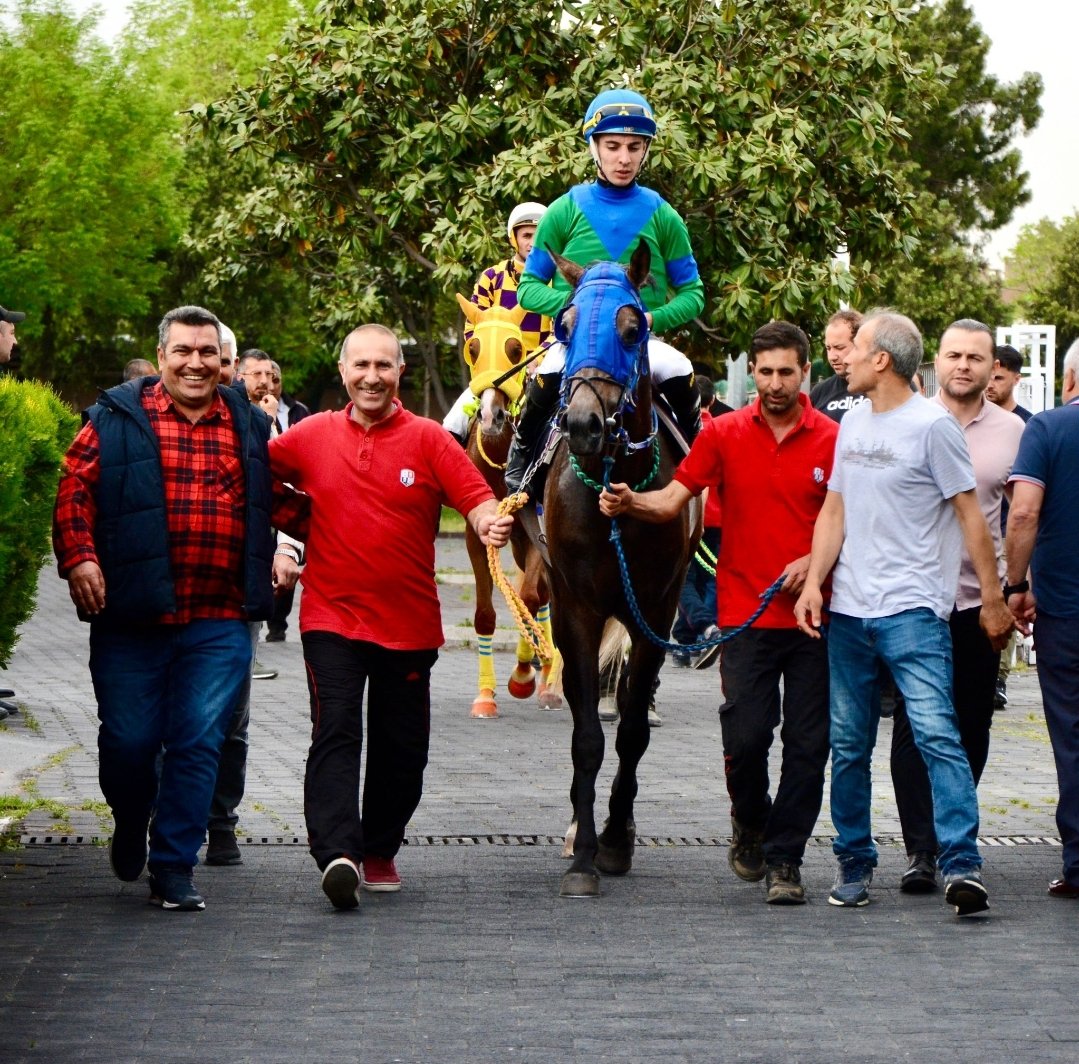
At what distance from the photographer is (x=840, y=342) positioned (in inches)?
463

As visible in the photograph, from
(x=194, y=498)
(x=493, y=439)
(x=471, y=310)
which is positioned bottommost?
(x=194, y=498)

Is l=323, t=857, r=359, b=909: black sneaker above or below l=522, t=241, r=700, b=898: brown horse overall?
below

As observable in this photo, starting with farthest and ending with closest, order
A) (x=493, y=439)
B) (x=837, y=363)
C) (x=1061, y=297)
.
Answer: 1. (x=1061, y=297)
2. (x=493, y=439)
3. (x=837, y=363)

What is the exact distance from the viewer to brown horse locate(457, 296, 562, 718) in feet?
42.6

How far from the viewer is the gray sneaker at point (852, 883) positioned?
788cm

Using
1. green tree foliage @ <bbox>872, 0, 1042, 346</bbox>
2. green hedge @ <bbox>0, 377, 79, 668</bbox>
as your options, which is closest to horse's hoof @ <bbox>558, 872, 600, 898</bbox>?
green hedge @ <bbox>0, 377, 79, 668</bbox>

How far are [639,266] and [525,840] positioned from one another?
2.65 metres

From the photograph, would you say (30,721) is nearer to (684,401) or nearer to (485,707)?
(485,707)

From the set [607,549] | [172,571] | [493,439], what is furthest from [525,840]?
[493,439]

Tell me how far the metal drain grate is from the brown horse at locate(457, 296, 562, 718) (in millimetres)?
3354

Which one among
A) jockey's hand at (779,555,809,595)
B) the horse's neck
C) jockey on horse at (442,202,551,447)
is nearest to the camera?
jockey's hand at (779,555,809,595)

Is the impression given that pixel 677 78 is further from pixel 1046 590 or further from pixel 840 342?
pixel 1046 590

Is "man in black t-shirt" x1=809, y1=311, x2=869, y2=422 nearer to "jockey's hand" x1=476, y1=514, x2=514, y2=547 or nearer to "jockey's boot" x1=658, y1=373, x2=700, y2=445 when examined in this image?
"jockey's boot" x1=658, y1=373, x2=700, y2=445

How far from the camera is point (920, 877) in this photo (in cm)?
817
